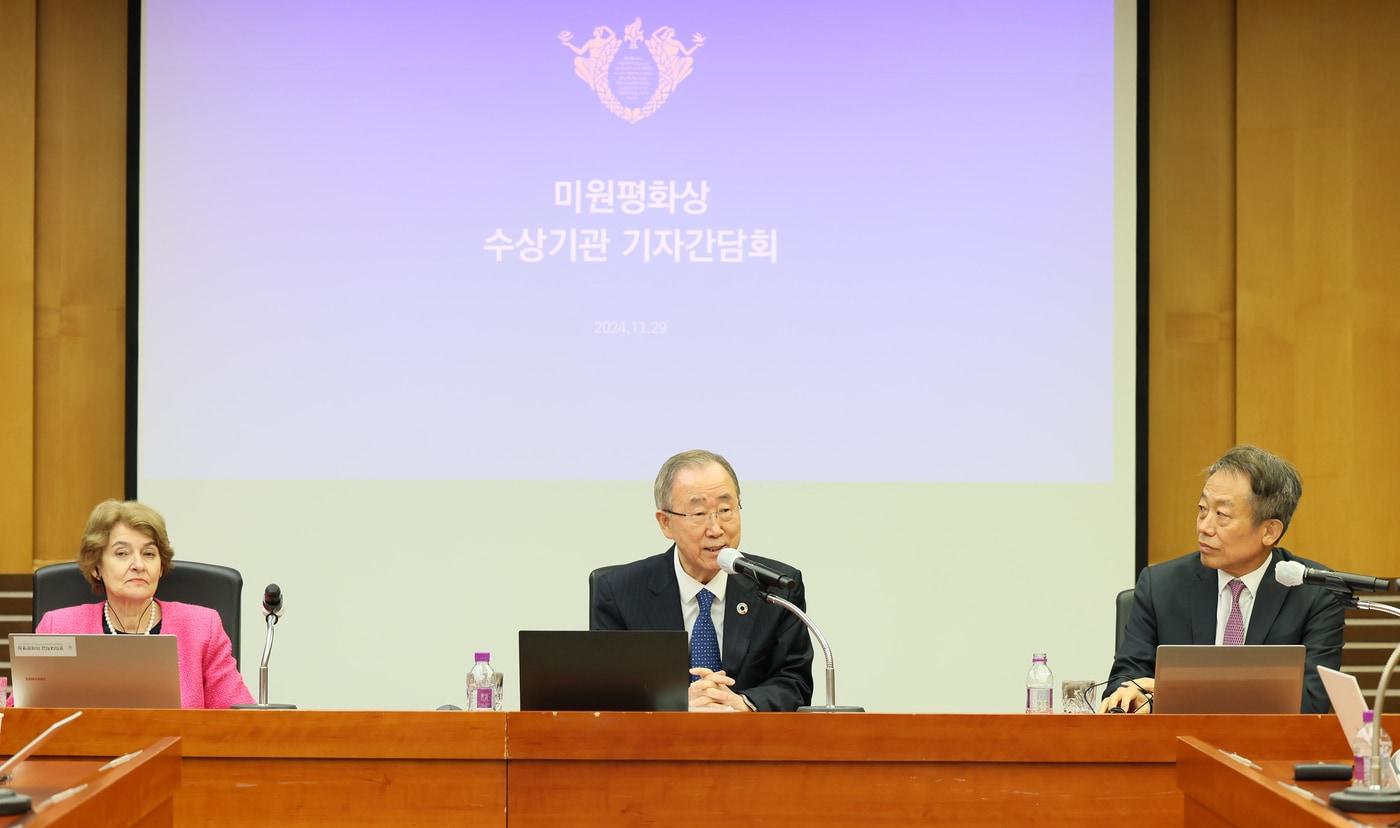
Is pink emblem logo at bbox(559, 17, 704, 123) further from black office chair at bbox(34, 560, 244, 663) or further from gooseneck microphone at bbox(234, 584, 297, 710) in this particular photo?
gooseneck microphone at bbox(234, 584, 297, 710)

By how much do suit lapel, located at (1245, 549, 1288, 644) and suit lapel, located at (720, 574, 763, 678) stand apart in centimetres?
111

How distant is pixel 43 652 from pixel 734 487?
147 cm

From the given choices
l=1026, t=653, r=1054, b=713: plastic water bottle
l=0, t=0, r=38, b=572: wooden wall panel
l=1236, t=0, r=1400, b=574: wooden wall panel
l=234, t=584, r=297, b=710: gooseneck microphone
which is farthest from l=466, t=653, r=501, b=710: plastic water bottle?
l=1236, t=0, r=1400, b=574: wooden wall panel

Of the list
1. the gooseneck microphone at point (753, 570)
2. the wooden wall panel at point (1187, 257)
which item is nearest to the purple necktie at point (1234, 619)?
the gooseneck microphone at point (753, 570)

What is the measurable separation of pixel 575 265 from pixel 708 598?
1603 mm

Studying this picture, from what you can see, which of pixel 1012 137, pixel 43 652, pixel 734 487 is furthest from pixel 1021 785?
pixel 1012 137

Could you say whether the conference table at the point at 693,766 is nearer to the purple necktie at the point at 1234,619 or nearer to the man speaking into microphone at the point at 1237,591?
the man speaking into microphone at the point at 1237,591

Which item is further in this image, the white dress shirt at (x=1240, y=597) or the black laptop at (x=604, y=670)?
the white dress shirt at (x=1240, y=597)

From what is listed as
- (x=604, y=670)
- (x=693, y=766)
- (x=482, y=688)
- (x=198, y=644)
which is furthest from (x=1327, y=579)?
(x=198, y=644)

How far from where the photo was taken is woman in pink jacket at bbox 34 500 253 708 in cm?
344

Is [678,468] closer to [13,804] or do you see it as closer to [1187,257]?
[13,804]

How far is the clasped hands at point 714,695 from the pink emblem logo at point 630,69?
2259 millimetres

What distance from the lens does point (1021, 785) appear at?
2.68 meters

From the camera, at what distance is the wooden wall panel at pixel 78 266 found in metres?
4.92
